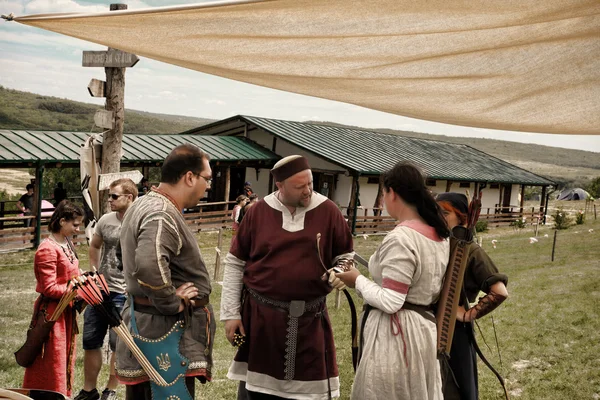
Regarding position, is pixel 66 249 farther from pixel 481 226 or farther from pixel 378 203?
pixel 481 226

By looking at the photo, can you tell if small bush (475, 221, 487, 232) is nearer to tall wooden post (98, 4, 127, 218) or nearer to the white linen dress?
tall wooden post (98, 4, 127, 218)

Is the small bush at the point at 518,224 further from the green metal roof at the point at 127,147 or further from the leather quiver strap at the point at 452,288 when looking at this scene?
the leather quiver strap at the point at 452,288

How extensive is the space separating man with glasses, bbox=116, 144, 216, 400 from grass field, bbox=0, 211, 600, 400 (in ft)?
6.66

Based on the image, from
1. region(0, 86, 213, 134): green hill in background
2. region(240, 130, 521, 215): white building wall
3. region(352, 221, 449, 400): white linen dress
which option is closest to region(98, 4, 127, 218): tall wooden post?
region(352, 221, 449, 400): white linen dress

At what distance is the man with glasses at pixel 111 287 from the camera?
4.50 metres

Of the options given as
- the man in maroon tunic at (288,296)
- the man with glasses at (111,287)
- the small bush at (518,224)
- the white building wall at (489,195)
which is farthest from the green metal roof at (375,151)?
the man in maroon tunic at (288,296)

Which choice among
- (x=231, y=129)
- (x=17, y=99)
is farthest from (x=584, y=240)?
(x=17, y=99)

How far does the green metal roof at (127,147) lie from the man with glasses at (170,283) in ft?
47.5

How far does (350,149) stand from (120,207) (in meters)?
23.7

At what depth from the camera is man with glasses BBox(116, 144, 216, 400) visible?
112 inches

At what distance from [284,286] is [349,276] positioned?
0.49 metres

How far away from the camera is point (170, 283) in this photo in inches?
112

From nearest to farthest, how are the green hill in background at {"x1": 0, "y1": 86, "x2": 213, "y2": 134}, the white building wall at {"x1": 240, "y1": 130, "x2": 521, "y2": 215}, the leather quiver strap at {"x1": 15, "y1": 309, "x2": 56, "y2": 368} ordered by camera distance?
the leather quiver strap at {"x1": 15, "y1": 309, "x2": 56, "y2": 368} → the white building wall at {"x1": 240, "y1": 130, "x2": 521, "y2": 215} → the green hill in background at {"x1": 0, "y1": 86, "x2": 213, "y2": 134}

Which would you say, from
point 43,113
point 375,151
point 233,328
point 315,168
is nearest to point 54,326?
point 233,328
